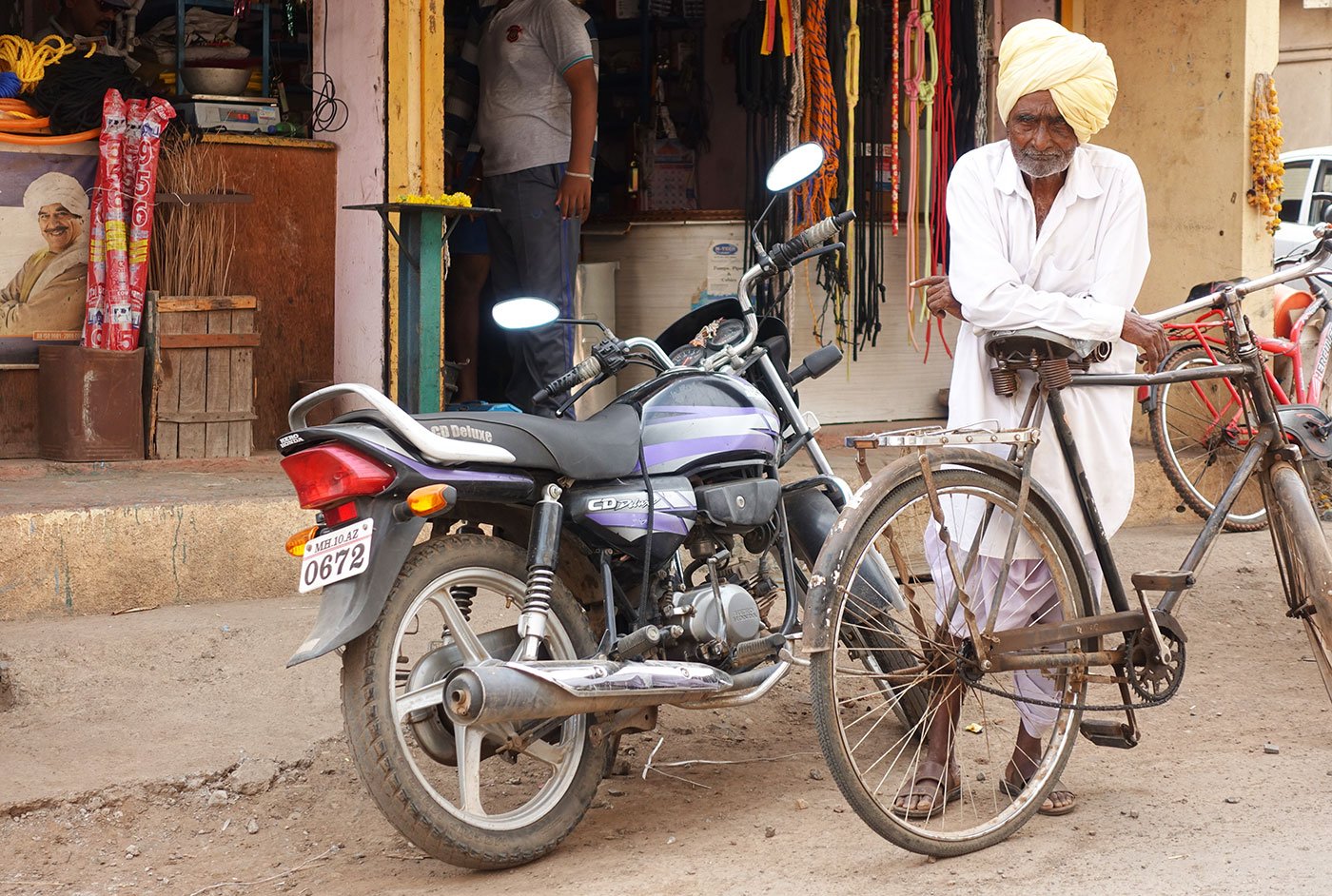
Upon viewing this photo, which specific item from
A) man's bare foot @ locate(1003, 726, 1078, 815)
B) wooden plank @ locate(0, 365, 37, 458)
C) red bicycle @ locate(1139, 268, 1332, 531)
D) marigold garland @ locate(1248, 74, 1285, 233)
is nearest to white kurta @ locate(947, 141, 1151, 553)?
man's bare foot @ locate(1003, 726, 1078, 815)

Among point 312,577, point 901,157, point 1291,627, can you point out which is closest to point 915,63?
point 901,157

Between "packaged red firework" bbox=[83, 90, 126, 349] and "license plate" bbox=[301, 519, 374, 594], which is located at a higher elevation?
"packaged red firework" bbox=[83, 90, 126, 349]

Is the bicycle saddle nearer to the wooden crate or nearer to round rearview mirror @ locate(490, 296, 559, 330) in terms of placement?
round rearview mirror @ locate(490, 296, 559, 330)

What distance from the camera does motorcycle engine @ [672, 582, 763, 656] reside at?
3.40 meters

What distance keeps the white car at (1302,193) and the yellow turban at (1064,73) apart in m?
8.71

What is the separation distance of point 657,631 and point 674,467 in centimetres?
39

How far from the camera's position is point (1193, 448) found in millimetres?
7609

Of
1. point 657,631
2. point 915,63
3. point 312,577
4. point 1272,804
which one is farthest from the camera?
point 915,63

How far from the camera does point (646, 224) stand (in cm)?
775

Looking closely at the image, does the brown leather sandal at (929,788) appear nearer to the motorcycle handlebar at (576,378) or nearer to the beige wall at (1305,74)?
the motorcycle handlebar at (576,378)

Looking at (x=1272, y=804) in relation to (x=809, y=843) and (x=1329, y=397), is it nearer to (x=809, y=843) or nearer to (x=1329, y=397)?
(x=809, y=843)

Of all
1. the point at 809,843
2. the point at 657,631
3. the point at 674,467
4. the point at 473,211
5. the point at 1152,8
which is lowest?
the point at 809,843

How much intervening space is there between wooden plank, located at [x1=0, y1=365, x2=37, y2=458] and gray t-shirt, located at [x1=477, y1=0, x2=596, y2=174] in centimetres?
213

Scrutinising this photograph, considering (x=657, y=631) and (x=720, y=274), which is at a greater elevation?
(x=720, y=274)
